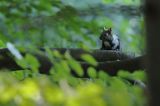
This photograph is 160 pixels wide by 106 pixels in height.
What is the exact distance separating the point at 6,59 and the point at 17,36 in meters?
0.11

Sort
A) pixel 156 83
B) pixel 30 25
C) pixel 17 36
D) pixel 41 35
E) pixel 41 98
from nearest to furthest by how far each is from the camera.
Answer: pixel 156 83 → pixel 41 98 → pixel 30 25 → pixel 41 35 → pixel 17 36

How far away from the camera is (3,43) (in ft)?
4.82

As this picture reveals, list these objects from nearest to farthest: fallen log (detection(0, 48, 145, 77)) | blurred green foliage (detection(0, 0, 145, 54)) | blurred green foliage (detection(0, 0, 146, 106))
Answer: blurred green foliage (detection(0, 0, 146, 106)) < blurred green foliage (detection(0, 0, 145, 54)) < fallen log (detection(0, 48, 145, 77))

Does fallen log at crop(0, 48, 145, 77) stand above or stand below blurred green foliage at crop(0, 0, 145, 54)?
below

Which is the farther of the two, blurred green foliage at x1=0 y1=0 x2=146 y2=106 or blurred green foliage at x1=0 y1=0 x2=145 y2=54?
blurred green foliage at x1=0 y1=0 x2=145 y2=54

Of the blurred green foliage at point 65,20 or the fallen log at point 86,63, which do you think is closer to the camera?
the blurred green foliage at point 65,20

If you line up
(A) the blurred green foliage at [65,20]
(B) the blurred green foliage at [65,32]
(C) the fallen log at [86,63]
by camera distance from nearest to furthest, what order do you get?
(B) the blurred green foliage at [65,32] → (A) the blurred green foliage at [65,20] → (C) the fallen log at [86,63]

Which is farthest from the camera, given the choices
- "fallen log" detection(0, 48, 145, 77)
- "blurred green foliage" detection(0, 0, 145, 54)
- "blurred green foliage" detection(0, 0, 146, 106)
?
"fallen log" detection(0, 48, 145, 77)

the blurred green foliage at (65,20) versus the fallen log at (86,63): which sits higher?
the blurred green foliage at (65,20)

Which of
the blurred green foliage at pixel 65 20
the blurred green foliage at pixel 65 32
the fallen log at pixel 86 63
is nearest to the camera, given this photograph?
the blurred green foliage at pixel 65 32

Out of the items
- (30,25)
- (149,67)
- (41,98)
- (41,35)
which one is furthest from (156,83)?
(41,35)

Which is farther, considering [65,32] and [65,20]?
[65,32]

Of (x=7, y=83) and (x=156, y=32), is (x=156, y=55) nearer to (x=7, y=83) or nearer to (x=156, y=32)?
(x=156, y=32)

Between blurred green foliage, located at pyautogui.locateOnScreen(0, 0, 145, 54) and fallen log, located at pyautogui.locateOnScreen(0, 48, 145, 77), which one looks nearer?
blurred green foliage, located at pyautogui.locateOnScreen(0, 0, 145, 54)
